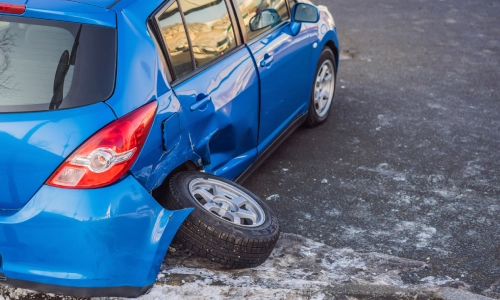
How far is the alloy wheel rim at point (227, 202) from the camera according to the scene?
13.0 ft

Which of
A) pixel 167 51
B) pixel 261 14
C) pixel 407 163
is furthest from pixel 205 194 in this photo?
pixel 407 163

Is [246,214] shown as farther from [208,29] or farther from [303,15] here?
[303,15]

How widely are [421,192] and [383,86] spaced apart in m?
2.67

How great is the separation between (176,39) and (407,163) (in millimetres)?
2599

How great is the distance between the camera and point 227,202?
13.3 ft

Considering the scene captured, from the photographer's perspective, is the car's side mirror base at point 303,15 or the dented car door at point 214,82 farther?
the car's side mirror base at point 303,15

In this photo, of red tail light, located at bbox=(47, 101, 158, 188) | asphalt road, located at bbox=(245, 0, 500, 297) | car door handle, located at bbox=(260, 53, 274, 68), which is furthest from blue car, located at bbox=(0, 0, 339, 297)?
asphalt road, located at bbox=(245, 0, 500, 297)

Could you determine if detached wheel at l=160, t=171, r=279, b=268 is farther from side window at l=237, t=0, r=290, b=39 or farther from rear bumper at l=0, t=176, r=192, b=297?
side window at l=237, t=0, r=290, b=39

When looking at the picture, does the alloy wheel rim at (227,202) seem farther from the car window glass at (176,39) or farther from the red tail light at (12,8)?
the red tail light at (12,8)

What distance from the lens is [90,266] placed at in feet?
10.5

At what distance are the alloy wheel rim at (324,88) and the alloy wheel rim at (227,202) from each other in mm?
2190

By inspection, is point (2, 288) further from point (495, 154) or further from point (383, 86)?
point (383, 86)

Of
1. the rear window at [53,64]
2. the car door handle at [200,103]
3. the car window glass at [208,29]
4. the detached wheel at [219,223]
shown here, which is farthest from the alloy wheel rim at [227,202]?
the rear window at [53,64]

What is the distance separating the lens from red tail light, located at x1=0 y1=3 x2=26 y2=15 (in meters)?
3.34
